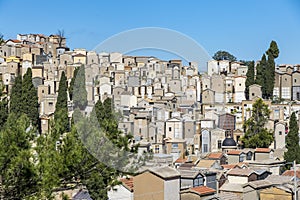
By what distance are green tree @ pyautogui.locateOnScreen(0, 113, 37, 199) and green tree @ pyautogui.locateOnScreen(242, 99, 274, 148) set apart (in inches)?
593

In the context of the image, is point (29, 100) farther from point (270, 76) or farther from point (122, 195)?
point (270, 76)

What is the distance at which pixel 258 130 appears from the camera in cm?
2303

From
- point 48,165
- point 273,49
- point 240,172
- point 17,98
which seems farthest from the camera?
point 273,49

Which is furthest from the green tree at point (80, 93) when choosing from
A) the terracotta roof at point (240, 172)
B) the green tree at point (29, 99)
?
the terracotta roof at point (240, 172)

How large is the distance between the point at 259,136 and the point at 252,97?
21.8 feet

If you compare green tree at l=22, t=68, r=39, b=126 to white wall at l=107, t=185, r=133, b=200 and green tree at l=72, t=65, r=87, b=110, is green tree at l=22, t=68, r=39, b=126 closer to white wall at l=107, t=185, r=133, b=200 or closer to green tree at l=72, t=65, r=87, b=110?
green tree at l=72, t=65, r=87, b=110

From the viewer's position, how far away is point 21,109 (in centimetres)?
2253

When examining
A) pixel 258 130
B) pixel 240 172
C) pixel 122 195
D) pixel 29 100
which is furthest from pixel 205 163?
pixel 29 100

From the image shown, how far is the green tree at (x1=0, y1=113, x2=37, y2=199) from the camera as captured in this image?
309 inches

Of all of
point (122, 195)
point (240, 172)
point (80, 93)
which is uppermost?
point (80, 93)

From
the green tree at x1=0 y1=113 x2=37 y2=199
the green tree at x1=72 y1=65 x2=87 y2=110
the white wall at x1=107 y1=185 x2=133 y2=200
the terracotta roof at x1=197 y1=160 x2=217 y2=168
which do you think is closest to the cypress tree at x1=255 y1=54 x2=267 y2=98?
the green tree at x1=72 y1=65 x2=87 y2=110

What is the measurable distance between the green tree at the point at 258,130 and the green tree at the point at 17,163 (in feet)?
49.4

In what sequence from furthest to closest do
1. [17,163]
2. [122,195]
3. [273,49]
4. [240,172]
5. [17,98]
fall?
[273,49] < [17,98] < [240,172] < [122,195] < [17,163]

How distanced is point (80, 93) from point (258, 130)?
24.3 feet
